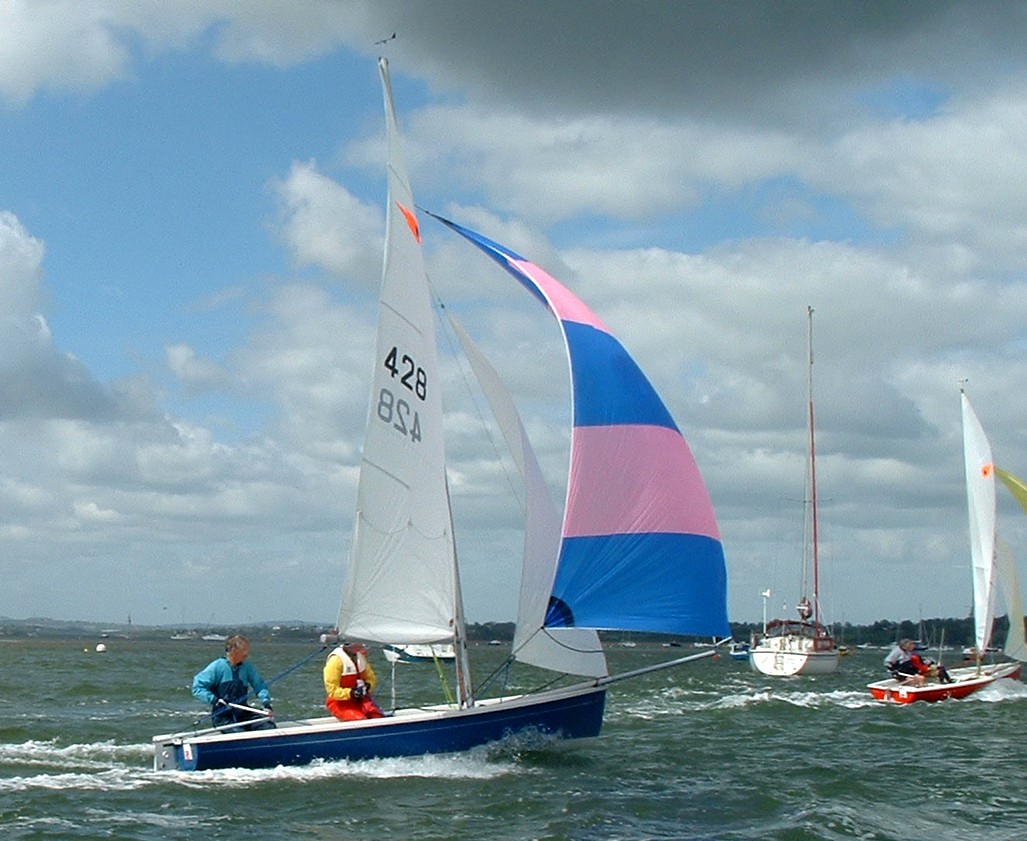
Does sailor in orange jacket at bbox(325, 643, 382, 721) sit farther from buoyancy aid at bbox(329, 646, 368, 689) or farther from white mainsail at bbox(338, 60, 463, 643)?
white mainsail at bbox(338, 60, 463, 643)

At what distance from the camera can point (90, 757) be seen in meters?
18.3

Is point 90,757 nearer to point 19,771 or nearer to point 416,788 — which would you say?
point 19,771

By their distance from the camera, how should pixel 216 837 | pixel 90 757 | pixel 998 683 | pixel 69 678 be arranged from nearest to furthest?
pixel 216 837 → pixel 90 757 → pixel 998 683 → pixel 69 678

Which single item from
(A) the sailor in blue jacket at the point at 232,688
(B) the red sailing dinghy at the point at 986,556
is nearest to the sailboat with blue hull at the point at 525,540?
(A) the sailor in blue jacket at the point at 232,688

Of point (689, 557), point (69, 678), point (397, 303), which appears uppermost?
point (397, 303)

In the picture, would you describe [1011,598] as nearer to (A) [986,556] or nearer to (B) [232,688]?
(A) [986,556]

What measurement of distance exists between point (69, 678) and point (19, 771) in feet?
93.6

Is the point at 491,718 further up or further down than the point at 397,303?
further down

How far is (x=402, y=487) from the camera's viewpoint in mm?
15938

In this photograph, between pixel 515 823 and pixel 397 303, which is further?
pixel 397 303

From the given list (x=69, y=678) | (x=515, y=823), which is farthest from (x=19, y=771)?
(x=69, y=678)

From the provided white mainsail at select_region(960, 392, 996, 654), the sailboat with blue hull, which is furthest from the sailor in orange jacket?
white mainsail at select_region(960, 392, 996, 654)

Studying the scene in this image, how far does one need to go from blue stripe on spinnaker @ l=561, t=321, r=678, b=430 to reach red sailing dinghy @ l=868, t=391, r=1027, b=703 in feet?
64.8

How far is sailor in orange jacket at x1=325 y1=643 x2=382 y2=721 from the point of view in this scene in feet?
51.0
